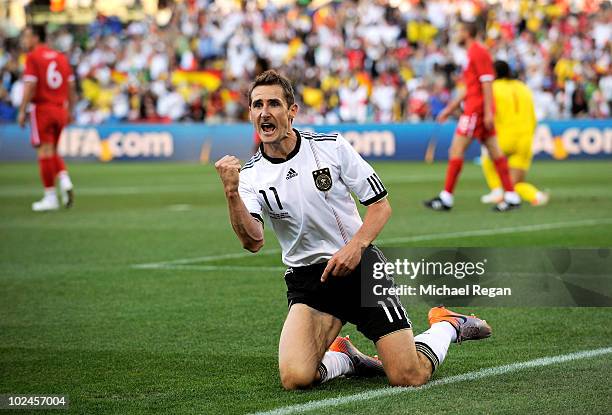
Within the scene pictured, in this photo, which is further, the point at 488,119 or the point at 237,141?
the point at 237,141

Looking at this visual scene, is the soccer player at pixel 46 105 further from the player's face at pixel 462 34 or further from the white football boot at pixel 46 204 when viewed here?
the player's face at pixel 462 34

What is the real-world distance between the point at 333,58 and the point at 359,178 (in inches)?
1117

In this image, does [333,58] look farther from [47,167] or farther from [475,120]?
[475,120]

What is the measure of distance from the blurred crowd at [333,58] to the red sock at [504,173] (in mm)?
14600

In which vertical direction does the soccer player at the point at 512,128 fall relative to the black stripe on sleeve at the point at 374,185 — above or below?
below

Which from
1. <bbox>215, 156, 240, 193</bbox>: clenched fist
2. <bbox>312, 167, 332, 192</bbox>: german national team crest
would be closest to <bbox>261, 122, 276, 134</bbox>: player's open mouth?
<bbox>312, 167, 332, 192</bbox>: german national team crest

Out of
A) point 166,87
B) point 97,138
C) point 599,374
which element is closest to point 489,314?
point 599,374

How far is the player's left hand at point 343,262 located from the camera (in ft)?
19.2

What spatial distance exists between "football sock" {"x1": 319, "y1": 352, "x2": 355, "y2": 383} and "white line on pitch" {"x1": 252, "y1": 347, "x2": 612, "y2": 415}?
1.07 ft

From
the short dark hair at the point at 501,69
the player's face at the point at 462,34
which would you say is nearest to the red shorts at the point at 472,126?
the player's face at the point at 462,34

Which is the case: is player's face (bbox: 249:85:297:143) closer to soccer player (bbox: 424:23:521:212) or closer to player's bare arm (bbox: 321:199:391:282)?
player's bare arm (bbox: 321:199:391:282)

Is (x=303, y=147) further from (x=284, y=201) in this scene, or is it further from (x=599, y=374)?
(x=599, y=374)
